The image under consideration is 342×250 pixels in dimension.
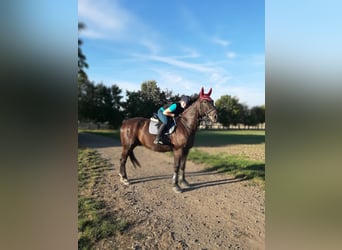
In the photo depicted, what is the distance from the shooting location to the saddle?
2840 mm

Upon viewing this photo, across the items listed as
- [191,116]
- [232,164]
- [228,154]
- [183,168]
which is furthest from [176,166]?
[228,154]

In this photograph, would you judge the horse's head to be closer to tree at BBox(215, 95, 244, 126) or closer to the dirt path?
tree at BBox(215, 95, 244, 126)

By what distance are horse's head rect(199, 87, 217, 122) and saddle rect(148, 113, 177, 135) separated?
500mm

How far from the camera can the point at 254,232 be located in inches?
98.0

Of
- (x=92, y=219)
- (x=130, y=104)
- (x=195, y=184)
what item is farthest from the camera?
(x=195, y=184)

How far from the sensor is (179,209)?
9.63 ft

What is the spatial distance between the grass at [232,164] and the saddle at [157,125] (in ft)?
5.64

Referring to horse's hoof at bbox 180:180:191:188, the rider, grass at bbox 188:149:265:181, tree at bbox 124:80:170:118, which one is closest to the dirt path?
horse's hoof at bbox 180:180:191:188

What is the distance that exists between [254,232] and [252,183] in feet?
4.44

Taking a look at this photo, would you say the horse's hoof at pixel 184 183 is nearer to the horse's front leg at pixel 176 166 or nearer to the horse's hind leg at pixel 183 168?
the horse's hind leg at pixel 183 168

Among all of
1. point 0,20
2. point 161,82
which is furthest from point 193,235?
point 0,20

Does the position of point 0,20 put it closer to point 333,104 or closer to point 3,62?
point 3,62

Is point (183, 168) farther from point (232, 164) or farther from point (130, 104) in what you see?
point (232, 164)

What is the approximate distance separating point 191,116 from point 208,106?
389 millimetres
